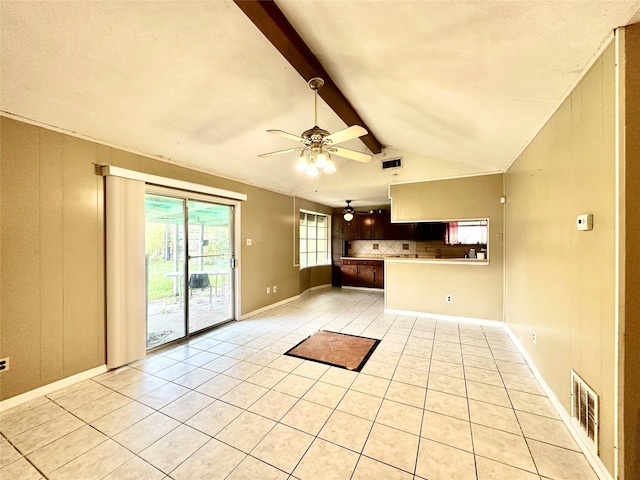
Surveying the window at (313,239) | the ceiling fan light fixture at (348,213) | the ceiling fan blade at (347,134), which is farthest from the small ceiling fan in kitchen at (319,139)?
the ceiling fan light fixture at (348,213)

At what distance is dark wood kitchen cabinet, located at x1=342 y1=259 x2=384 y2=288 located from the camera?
22.2 ft

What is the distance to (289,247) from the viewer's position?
5629 mm

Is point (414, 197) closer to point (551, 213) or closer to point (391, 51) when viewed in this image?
point (551, 213)

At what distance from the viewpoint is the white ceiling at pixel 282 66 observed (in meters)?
1.38

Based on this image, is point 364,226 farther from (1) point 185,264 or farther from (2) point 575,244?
(2) point 575,244

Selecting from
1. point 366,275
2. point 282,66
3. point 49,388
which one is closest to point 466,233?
point 366,275

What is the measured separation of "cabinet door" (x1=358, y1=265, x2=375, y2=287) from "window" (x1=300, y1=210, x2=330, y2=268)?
1116 mm

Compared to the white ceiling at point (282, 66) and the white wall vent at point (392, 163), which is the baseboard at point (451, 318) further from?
the white wall vent at point (392, 163)

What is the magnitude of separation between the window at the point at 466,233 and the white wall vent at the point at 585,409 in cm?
395

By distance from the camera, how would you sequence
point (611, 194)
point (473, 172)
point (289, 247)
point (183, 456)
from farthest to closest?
point (289, 247) → point (473, 172) → point (183, 456) → point (611, 194)

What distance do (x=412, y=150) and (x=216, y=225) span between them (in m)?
3.62

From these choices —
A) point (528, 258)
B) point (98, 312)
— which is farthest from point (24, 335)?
point (528, 258)

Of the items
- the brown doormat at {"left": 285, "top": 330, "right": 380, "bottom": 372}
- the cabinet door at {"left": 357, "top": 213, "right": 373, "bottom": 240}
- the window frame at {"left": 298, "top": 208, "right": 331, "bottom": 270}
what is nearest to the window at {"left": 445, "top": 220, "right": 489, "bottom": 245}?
the cabinet door at {"left": 357, "top": 213, "right": 373, "bottom": 240}

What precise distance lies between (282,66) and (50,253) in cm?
272
